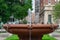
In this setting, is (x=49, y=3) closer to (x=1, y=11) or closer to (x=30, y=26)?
(x=1, y=11)

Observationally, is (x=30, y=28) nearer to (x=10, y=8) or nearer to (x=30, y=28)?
(x=30, y=28)

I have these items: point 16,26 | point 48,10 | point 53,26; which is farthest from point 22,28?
point 48,10

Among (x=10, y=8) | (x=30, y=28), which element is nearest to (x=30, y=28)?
(x=30, y=28)

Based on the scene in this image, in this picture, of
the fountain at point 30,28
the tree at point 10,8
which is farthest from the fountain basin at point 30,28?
the tree at point 10,8

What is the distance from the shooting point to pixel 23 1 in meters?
51.1

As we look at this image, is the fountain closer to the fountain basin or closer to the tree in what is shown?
the fountain basin

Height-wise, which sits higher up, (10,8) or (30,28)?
(30,28)

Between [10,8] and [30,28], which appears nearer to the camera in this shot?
[30,28]

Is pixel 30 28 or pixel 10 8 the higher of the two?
pixel 30 28

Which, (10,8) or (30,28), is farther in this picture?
(10,8)

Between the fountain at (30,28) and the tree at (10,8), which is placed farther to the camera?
the tree at (10,8)

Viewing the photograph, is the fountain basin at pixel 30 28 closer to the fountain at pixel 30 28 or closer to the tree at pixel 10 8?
the fountain at pixel 30 28

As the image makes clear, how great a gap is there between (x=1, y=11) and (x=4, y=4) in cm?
128

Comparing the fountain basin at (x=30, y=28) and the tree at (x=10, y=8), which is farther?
the tree at (x=10, y=8)
